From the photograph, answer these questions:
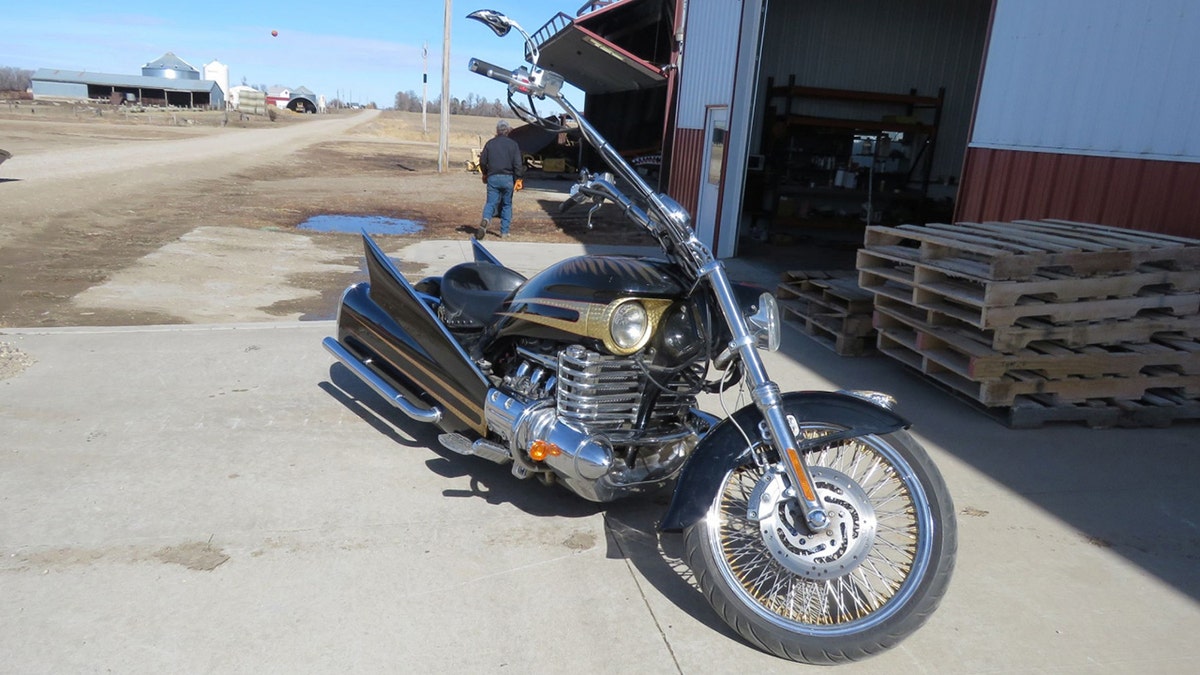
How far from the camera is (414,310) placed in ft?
14.2

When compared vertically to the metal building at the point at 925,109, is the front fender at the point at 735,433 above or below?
below

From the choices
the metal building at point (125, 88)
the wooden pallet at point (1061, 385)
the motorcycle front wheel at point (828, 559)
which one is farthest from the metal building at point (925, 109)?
the metal building at point (125, 88)

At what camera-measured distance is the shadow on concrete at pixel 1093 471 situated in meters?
3.88

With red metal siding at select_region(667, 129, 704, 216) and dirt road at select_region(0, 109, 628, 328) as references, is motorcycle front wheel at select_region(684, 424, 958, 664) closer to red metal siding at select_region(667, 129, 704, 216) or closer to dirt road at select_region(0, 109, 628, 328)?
dirt road at select_region(0, 109, 628, 328)

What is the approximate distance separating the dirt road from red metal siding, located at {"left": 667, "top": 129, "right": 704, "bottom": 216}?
140cm

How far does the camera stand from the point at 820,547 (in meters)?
2.86

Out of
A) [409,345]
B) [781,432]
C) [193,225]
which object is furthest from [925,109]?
[781,432]

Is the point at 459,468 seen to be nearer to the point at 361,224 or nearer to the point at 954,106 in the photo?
the point at 361,224

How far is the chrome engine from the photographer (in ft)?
11.0

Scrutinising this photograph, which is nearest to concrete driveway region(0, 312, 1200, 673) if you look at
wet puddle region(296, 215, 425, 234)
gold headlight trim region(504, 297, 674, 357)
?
gold headlight trim region(504, 297, 674, 357)

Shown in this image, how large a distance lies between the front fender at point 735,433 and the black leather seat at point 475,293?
1587mm

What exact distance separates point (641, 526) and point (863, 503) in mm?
1256

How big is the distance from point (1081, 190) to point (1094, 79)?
2.77 feet

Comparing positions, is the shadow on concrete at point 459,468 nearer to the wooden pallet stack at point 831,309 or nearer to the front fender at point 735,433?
the front fender at point 735,433
